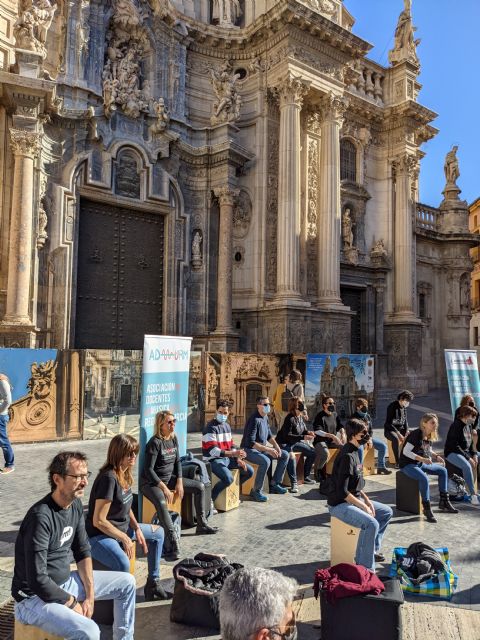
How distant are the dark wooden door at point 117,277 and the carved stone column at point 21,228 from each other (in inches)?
91.9

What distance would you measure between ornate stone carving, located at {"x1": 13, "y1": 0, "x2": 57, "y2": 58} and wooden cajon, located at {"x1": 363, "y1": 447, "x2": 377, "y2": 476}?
13.6 metres

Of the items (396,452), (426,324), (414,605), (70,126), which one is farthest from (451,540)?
(426,324)

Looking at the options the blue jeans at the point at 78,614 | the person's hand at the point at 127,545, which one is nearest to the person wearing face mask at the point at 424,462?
the person's hand at the point at 127,545

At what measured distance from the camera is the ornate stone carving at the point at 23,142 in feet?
46.1

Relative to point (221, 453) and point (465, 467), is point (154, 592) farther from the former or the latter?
point (465, 467)

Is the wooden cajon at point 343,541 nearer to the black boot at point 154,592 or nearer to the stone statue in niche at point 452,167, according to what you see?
the black boot at point 154,592

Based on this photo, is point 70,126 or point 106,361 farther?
point 70,126

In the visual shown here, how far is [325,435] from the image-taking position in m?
9.55

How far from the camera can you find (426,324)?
2733 cm

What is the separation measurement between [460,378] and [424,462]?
11.9 ft

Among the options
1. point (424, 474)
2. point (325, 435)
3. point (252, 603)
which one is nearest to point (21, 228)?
point (325, 435)

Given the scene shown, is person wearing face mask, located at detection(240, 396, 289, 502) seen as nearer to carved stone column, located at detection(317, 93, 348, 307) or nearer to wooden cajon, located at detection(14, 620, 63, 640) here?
wooden cajon, located at detection(14, 620, 63, 640)

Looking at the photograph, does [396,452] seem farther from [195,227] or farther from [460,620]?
[195,227]

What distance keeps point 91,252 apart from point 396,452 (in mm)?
11302
